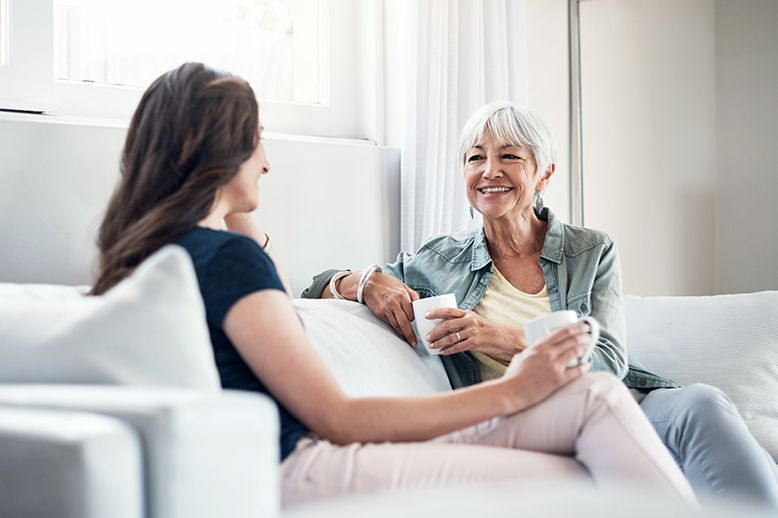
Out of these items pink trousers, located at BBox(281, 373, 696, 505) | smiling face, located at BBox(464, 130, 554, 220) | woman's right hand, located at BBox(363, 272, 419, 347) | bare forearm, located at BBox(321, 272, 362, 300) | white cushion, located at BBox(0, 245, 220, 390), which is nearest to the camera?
white cushion, located at BBox(0, 245, 220, 390)

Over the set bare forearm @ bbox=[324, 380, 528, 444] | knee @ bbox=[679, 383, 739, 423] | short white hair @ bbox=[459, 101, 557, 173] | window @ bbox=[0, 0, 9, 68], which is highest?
window @ bbox=[0, 0, 9, 68]

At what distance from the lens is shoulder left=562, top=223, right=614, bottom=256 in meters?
2.46

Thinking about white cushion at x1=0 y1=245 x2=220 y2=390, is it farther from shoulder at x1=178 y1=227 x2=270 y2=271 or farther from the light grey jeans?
the light grey jeans

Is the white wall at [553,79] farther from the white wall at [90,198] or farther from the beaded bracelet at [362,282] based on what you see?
the beaded bracelet at [362,282]

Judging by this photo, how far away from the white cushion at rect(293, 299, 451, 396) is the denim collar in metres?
0.31

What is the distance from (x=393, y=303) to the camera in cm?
227

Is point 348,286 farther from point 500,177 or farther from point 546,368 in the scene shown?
point 546,368

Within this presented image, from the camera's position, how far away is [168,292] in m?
1.18

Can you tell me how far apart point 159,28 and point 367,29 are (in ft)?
2.18

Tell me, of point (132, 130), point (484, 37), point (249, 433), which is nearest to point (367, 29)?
point (484, 37)

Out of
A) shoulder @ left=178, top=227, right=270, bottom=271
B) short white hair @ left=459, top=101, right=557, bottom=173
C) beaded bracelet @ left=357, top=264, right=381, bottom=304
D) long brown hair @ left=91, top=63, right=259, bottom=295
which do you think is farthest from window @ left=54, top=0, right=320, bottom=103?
shoulder @ left=178, top=227, right=270, bottom=271

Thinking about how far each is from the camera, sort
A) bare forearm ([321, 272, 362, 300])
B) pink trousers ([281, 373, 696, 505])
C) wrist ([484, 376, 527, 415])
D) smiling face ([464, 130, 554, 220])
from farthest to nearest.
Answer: smiling face ([464, 130, 554, 220]), bare forearm ([321, 272, 362, 300]), wrist ([484, 376, 527, 415]), pink trousers ([281, 373, 696, 505])

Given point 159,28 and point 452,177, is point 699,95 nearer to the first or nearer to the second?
point 452,177

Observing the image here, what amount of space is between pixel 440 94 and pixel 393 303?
3.02ft
